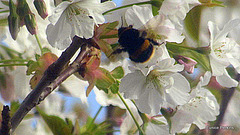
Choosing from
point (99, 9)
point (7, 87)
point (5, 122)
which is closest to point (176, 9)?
point (99, 9)

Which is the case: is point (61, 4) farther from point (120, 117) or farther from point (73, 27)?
point (120, 117)

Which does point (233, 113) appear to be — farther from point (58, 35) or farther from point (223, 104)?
point (58, 35)

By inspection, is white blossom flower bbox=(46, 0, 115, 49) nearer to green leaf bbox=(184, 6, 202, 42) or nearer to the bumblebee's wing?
the bumblebee's wing

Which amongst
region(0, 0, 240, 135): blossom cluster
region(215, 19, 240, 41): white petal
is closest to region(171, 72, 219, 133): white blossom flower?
region(0, 0, 240, 135): blossom cluster

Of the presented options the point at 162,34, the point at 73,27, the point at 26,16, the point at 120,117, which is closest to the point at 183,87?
the point at 162,34

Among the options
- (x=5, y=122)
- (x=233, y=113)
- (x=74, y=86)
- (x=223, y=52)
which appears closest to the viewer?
(x=5, y=122)

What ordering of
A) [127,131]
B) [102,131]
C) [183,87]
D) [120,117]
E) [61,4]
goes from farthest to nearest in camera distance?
[120,117], [127,131], [102,131], [183,87], [61,4]

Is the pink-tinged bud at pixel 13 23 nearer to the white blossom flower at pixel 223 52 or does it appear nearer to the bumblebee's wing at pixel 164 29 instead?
the bumblebee's wing at pixel 164 29
